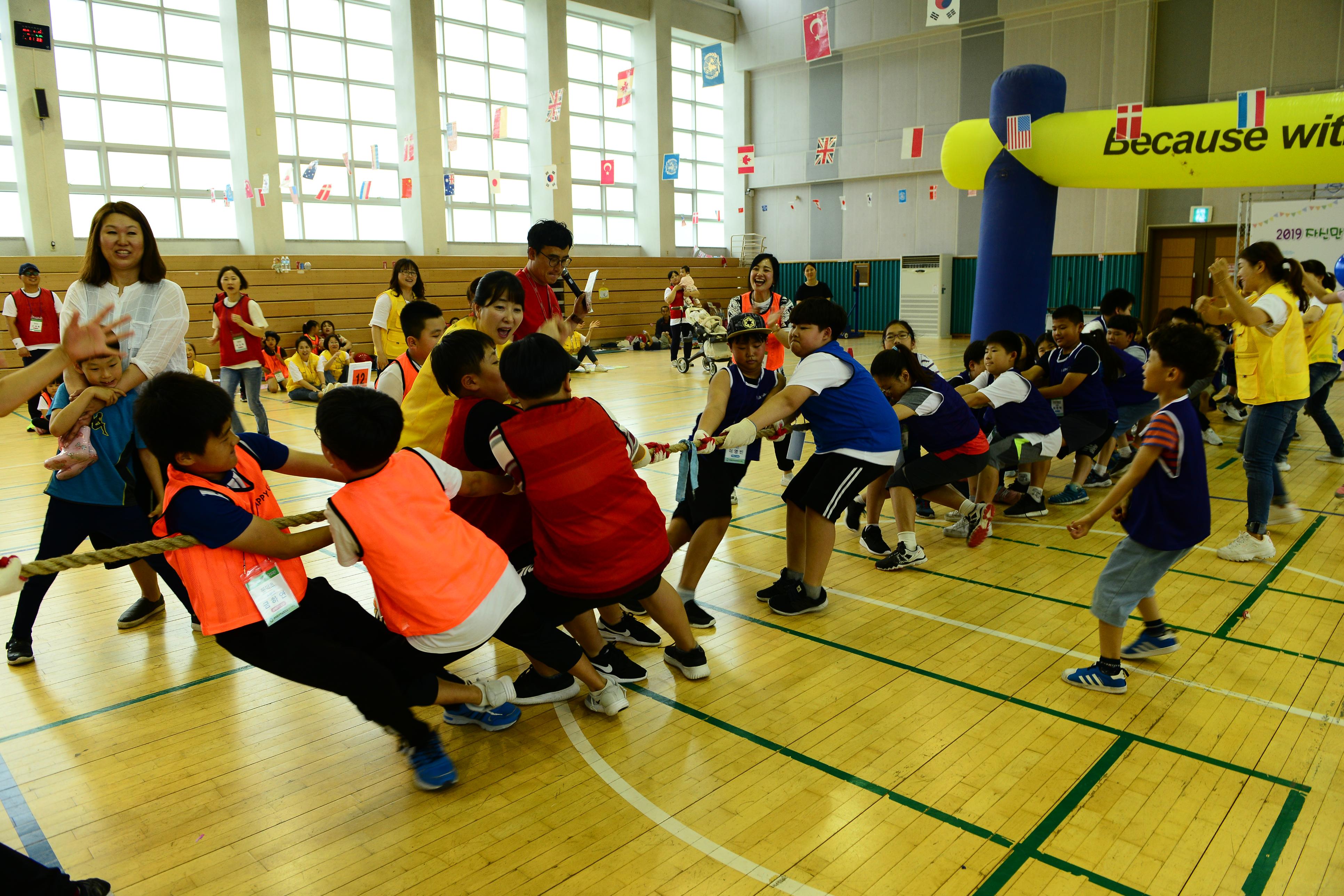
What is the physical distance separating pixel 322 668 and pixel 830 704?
6.01 ft

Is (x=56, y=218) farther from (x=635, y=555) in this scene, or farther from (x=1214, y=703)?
(x=1214, y=703)

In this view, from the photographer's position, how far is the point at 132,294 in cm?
342

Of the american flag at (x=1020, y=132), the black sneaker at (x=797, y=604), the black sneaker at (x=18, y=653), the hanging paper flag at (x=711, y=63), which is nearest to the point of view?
the black sneaker at (x=18, y=653)

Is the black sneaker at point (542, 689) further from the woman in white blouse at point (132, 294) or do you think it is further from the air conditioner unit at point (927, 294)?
the air conditioner unit at point (927, 294)

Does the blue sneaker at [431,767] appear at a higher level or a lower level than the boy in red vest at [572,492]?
lower

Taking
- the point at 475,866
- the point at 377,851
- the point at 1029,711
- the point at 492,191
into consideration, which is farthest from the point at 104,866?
the point at 492,191

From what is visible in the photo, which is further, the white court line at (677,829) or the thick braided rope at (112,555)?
the thick braided rope at (112,555)

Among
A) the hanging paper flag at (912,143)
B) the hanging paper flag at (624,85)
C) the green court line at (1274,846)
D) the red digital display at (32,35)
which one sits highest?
the red digital display at (32,35)

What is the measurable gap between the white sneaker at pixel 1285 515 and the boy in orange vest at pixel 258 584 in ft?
17.8

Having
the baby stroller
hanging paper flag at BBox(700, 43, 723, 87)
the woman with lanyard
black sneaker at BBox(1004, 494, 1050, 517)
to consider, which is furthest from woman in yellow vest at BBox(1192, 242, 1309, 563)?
hanging paper flag at BBox(700, 43, 723, 87)

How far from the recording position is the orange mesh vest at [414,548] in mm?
2484

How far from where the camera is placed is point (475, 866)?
91.9 inches

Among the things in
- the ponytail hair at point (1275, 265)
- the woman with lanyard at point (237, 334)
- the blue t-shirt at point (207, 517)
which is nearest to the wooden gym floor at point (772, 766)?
the blue t-shirt at point (207, 517)

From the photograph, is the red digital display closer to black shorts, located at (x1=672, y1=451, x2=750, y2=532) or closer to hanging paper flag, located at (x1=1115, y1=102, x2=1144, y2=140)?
black shorts, located at (x1=672, y1=451, x2=750, y2=532)
